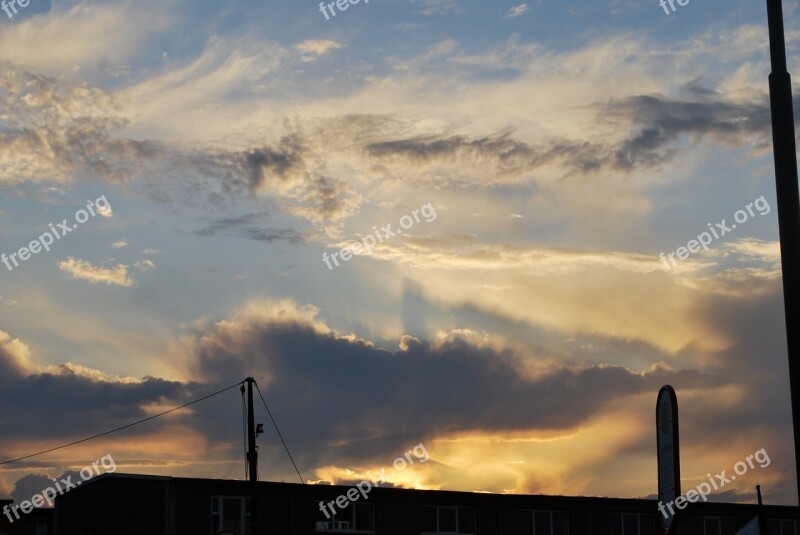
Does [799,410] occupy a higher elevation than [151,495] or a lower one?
lower

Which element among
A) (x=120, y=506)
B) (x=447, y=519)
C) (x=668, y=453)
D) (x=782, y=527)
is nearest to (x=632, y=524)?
(x=782, y=527)

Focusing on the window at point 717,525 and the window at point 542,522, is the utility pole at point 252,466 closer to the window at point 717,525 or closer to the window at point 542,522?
the window at point 542,522

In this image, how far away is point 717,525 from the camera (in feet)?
197

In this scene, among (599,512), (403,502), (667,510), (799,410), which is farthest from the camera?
(599,512)

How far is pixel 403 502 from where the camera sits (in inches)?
2060

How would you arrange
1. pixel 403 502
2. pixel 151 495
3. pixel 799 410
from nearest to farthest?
pixel 799 410 < pixel 151 495 < pixel 403 502

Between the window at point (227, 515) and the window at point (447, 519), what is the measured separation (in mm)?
9580

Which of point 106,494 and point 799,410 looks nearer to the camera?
point 799,410

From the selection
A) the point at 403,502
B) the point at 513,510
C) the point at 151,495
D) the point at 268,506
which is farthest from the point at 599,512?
the point at 151,495

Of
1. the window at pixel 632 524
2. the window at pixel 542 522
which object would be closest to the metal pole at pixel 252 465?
the window at pixel 542 522

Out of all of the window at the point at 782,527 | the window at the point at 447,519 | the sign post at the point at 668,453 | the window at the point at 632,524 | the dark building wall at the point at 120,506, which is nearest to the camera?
the sign post at the point at 668,453

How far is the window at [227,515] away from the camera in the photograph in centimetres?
4878

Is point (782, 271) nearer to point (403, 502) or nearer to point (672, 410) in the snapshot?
point (672, 410)

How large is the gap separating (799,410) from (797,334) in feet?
2.40
